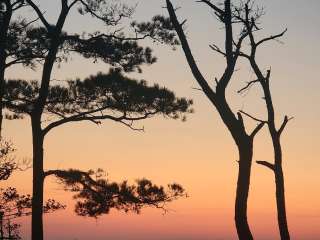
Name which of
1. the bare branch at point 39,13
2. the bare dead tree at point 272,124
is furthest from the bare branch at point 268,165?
the bare branch at point 39,13

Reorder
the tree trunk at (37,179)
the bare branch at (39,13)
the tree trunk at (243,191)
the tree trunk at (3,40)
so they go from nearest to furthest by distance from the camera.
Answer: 1. the tree trunk at (243,191)
2. the tree trunk at (37,179)
3. the tree trunk at (3,40)
4. the bare branch at (39,13)

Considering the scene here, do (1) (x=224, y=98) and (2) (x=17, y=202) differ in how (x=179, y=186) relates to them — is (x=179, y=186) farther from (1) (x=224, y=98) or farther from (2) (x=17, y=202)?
(2) (x=17, y=202)

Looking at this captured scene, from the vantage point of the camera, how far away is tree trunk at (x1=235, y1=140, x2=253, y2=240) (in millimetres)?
10430

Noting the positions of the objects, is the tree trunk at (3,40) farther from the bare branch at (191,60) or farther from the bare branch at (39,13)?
the bare branch at (191,60)

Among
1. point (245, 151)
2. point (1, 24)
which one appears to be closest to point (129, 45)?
point (1, 24)

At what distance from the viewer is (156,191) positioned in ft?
46.1

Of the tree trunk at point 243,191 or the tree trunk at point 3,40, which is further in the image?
the tree trunk at point 3,40

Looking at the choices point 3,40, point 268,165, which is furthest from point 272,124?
point 3,40

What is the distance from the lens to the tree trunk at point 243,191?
10.4 metres

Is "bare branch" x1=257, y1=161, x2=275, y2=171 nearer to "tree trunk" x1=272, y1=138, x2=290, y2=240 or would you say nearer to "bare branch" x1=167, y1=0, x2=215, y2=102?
"tree trunk" x1=272, y1=138, x2=290, y2=240

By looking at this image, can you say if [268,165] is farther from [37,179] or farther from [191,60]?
[37,179]

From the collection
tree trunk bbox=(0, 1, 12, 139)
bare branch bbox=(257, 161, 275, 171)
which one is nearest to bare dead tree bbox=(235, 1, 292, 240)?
bare branch bbox=(257, 161, 275, 171)

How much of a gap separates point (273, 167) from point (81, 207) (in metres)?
5.11

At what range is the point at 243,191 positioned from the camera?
10.5m
